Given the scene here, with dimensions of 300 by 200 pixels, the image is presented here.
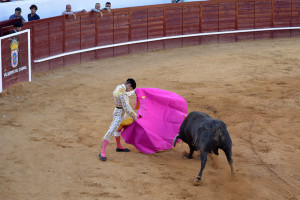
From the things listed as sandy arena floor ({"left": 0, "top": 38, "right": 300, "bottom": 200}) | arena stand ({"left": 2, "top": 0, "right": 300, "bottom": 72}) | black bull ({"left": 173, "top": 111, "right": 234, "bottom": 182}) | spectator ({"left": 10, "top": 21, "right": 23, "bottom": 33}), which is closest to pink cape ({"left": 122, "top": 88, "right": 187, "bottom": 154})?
sandy arena floor ({"left": 0, "top": 38, "right": 300, "bottom": 200})

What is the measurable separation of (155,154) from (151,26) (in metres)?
7.58

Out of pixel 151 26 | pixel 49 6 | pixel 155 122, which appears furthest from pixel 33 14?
pixel 155 122

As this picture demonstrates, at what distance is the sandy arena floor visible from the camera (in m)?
5.89

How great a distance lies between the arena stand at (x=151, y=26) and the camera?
38.9 ft

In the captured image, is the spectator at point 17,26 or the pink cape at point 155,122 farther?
the spectator at point 17,26

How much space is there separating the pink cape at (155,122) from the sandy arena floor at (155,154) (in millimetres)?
161

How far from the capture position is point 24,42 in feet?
34.3

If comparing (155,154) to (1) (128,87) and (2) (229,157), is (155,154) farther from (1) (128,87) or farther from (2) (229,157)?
(2) (229,157)

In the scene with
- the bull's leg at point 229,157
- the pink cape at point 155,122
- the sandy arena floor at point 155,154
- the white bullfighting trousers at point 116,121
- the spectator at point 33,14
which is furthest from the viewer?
the spectator at point 33,14

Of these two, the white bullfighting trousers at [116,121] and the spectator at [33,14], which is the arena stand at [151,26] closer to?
the spectator at [33,14]

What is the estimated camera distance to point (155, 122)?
24.2 ft

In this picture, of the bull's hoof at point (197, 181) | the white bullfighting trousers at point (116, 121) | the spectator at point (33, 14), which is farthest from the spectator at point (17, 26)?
the bull's hoof at point (197, 181)

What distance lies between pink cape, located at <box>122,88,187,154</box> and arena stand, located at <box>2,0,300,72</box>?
13.4 ft

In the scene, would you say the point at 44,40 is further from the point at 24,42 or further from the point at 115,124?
the point at 115,124
